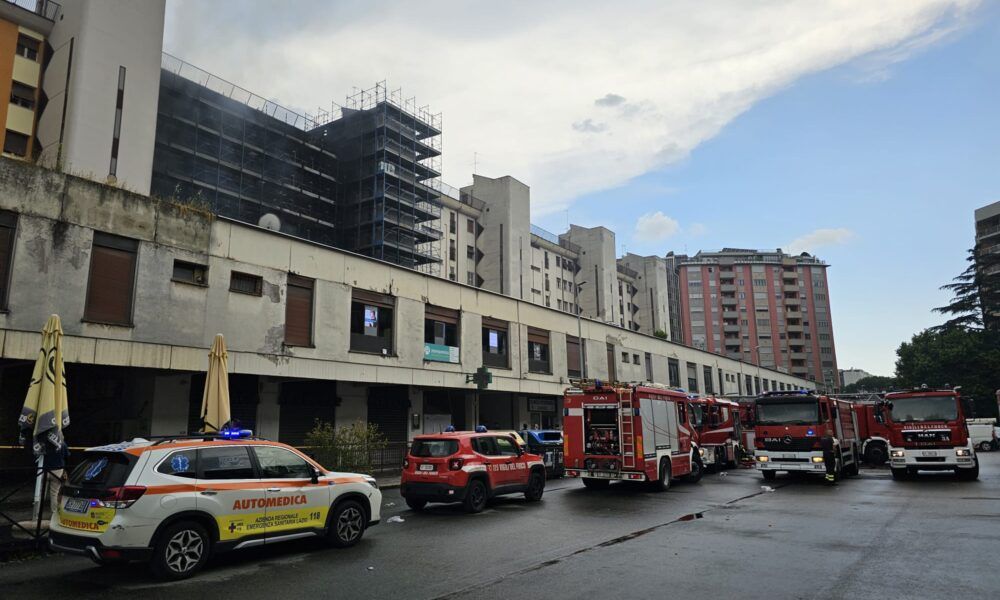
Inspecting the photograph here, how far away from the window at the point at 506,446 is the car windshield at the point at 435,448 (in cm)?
151

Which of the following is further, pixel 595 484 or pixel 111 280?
pixel 595 484

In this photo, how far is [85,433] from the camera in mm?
19641

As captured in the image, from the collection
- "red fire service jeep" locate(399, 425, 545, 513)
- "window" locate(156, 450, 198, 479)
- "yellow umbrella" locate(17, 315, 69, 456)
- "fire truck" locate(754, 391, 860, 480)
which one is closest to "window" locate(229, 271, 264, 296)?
"yellow umbrella" locate(17, 315, 69, 456)

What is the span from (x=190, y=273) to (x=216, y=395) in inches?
266

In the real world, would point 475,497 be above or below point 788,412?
below

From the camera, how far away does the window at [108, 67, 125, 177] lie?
117ft

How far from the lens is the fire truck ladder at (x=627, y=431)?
1645cm

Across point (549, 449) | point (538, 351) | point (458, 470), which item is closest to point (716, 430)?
point (549, 449)

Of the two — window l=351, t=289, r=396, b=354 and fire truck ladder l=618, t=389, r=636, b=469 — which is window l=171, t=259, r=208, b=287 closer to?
window l=351, t=289, r=396, b=354

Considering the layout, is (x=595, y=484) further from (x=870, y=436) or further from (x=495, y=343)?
(x=870, y=436)

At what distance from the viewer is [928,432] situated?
19.1 meters

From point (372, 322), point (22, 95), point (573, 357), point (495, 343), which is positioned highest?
point (22, 95)

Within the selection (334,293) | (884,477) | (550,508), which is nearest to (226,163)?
(334,293)

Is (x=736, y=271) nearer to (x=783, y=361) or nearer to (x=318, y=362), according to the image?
(x=783, y=361)
